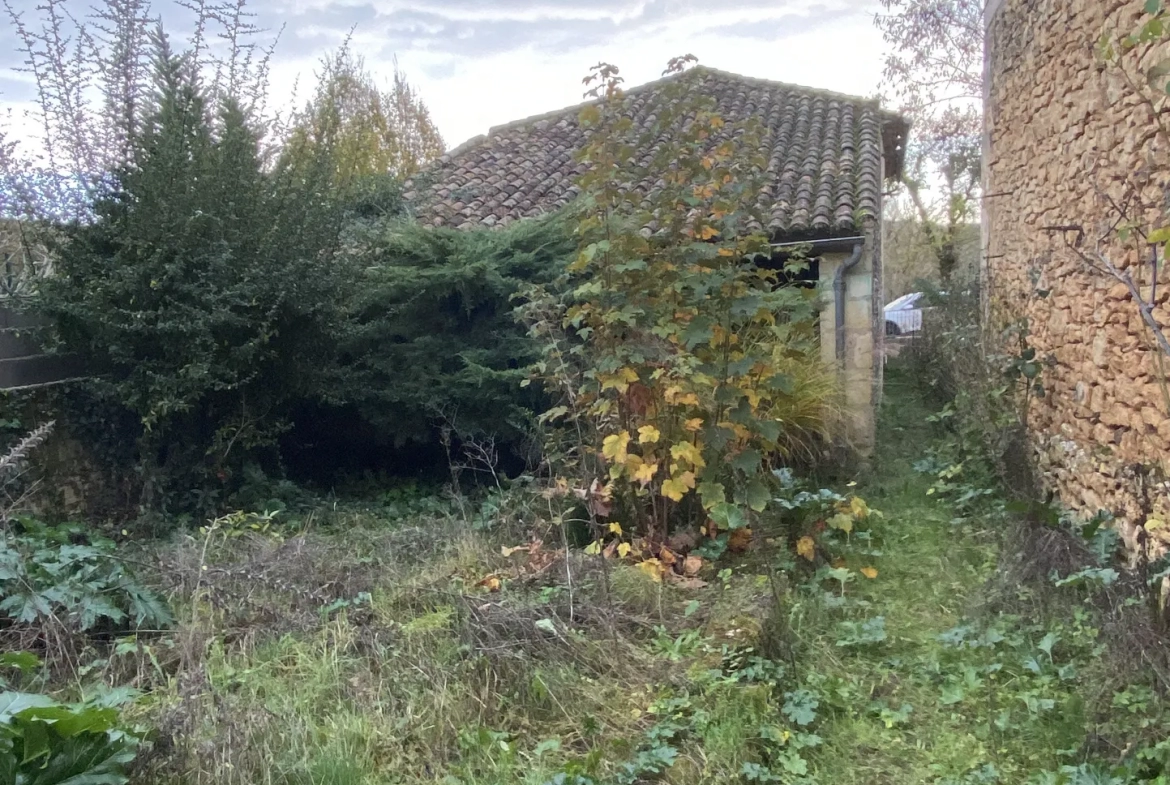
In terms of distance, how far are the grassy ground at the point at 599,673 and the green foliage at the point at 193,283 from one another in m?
2.06

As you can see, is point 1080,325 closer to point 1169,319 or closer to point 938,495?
point 1169,319

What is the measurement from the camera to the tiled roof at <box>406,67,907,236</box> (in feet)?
28.4

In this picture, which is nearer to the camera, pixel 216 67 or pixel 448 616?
pixel 448 616

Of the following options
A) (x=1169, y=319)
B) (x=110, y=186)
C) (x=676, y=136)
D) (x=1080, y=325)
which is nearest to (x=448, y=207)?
(x=110, y=186)

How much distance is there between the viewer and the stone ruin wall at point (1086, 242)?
3.57 metres

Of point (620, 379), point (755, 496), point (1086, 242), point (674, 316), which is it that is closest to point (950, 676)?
point (755, 496)

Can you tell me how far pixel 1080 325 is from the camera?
448 cm

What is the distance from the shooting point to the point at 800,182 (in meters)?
9.26

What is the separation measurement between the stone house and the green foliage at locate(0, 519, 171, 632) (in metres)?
3.89

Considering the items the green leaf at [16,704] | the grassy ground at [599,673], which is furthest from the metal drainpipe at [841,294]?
the green leaf at [16,704]

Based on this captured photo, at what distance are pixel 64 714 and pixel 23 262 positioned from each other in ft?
19.3

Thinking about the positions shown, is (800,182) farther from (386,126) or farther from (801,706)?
(386,126)

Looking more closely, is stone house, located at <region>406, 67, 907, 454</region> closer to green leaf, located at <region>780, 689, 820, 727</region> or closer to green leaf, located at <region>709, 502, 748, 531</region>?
green leaf, located at <region>709, 502, 748, 531</region>

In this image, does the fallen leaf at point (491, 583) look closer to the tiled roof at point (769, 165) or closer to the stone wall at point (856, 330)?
the stone wall at point (856, 330)
